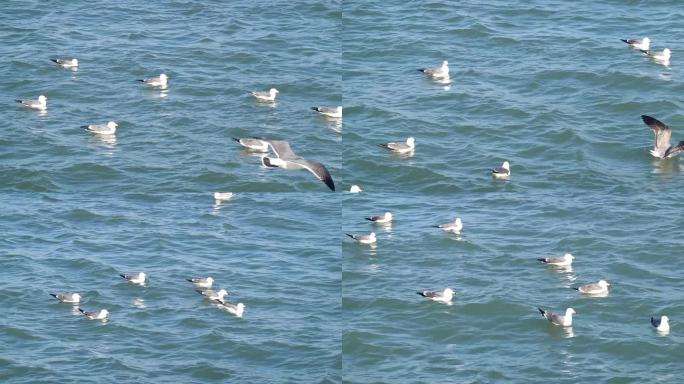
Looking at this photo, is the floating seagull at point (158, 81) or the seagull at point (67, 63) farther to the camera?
the seagull at point (67, 63)

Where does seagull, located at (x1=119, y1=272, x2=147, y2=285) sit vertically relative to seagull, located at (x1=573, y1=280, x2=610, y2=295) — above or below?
below

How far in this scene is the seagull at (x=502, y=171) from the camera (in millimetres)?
40531

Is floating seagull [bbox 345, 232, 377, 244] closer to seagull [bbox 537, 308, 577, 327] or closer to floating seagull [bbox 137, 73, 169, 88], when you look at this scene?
seagull [bbox 537, 308, 577, 327]

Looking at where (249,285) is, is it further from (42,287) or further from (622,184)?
(622,184)

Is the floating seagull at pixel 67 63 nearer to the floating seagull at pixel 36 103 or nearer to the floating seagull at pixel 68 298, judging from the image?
the floating seagull at pixel 36 103

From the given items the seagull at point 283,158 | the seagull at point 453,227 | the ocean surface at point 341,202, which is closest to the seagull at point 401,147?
the ocean surface at point 341,202

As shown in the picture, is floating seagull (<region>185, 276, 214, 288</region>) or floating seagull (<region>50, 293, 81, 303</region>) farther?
floating seagull (<region>185, 276, 214, 288</region>)

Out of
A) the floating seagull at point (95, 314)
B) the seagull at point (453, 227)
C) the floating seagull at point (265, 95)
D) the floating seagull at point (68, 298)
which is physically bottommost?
the floating seagull at point (95, 314)

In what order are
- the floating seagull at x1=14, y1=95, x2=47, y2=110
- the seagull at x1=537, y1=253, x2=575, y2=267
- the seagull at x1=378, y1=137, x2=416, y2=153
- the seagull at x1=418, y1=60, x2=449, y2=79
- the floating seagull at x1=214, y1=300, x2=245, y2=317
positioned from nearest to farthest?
the floating seagull at x1=214, y1=300, x2=245, y2=317, the seagull at x1=537, y1=253, x2=575, y2=267, the seagull at x1=378, y1=137, x2=416, y2=153, the floating seagull at x1=14, y1=95, x2=47, y2=110, the seagull at x1=418, y1=60, x2=449, y2=79

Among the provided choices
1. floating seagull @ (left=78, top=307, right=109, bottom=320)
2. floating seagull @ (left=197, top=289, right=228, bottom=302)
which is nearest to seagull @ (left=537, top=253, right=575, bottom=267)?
floating seagull @ (left=197, top=289, right=228, bottom=302)

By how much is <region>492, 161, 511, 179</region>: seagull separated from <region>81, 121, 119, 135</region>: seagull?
988 centimetres

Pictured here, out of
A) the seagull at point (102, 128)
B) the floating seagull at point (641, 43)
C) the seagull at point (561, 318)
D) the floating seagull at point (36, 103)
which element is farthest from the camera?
the floating seagull at point (641, 43)

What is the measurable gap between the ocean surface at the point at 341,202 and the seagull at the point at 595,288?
27 cm

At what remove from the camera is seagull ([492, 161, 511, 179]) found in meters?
40.5
